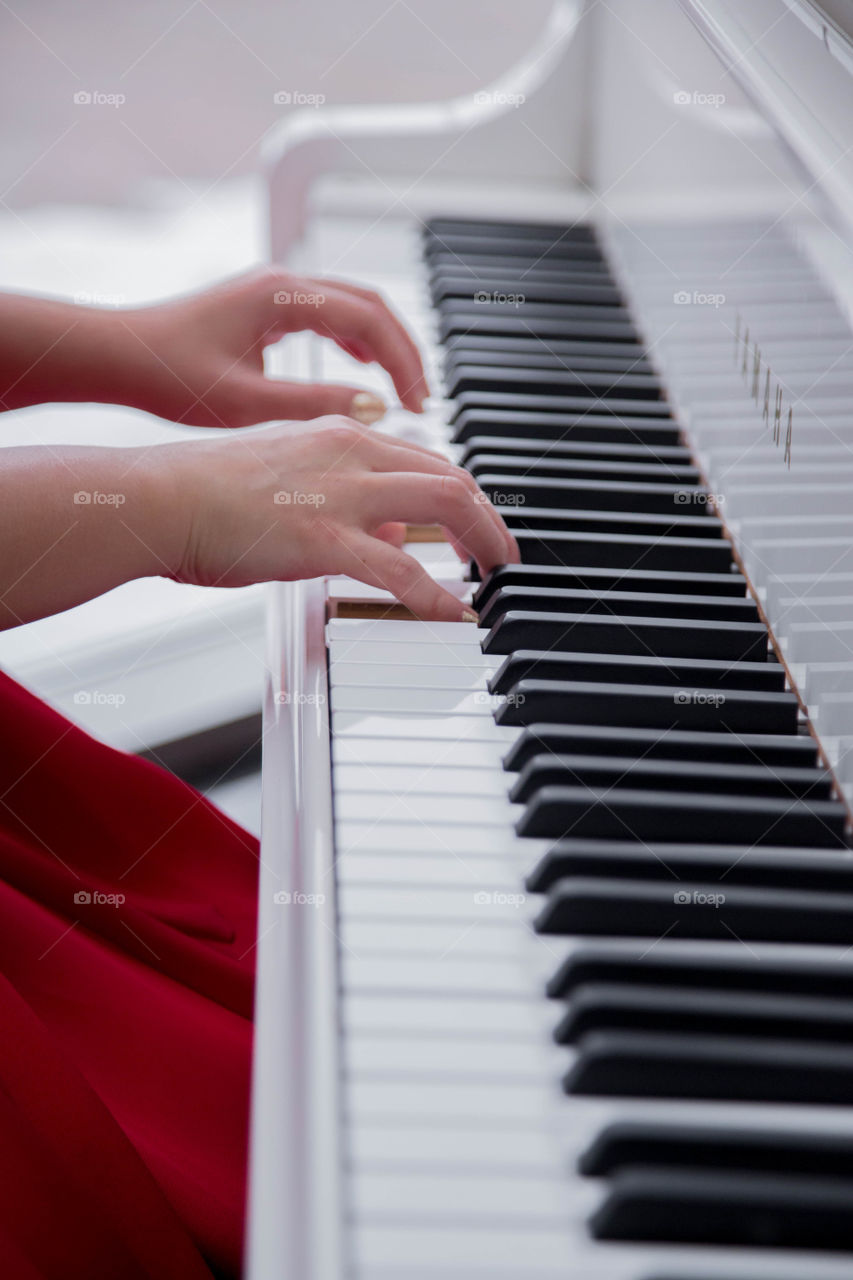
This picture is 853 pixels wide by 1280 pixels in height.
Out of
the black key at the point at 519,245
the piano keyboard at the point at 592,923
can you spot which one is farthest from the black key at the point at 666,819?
the black key at the point at 519,245

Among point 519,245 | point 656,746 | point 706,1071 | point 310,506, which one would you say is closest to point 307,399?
point 310,506

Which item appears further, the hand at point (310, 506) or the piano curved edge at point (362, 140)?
the piano curved edge at point (362, 140)

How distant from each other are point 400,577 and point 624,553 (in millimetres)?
185

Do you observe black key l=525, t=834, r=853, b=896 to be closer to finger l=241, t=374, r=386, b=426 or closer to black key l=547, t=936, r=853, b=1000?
black key l=547, t=936, r=853, b=1000

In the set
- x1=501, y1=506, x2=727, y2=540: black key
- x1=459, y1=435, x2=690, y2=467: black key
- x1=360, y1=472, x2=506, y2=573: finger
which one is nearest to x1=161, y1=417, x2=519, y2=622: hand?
x1=360, y1=472, x2=506, y2=573: finger

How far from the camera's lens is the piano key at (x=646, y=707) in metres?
0.78

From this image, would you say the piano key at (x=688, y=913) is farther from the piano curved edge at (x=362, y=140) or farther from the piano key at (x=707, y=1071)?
→ the piano curved edge at (x=362, y=140)

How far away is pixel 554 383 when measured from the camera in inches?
47.2

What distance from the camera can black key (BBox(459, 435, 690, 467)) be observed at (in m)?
1.08

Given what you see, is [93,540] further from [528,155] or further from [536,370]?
[528,155]

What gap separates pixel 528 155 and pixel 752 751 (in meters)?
1.03

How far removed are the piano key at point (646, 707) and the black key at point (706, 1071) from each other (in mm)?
255

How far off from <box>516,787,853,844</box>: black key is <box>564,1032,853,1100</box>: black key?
149 millimetres

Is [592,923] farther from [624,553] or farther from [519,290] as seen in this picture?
[519,290]
